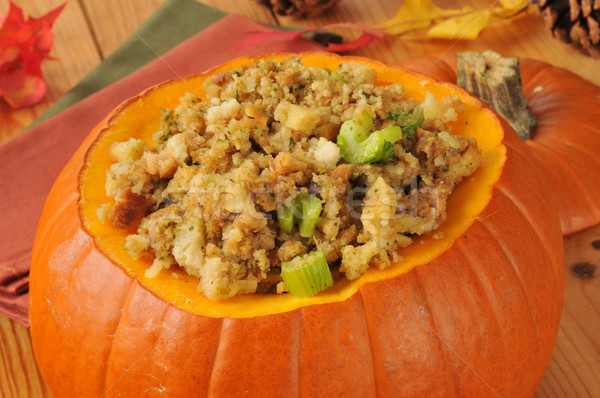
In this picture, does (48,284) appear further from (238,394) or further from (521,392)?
(521,392)

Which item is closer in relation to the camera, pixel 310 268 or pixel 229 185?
pixel 310 268

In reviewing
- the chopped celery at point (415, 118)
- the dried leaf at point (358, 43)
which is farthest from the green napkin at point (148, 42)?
the chopped celery at point (415, 118)

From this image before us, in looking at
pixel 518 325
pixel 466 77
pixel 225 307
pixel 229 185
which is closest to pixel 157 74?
pixel 466 77

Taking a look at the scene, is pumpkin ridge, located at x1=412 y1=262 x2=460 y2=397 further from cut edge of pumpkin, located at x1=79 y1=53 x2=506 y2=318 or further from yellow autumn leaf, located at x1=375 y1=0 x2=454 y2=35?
yellow autumn leaf, located at x1=375 y1=0 x2=454 y2=35

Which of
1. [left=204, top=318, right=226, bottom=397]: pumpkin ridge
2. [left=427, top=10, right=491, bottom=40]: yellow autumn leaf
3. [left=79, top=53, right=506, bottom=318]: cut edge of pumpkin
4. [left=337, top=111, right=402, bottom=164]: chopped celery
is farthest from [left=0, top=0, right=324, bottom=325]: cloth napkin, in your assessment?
[left=337, top=111, right=402, bottom=164]: chopped celery

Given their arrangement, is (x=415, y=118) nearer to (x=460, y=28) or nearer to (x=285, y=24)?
(x=460, y=28)

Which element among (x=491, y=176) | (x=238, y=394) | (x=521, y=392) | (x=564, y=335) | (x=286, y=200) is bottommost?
(x=564, y=335)

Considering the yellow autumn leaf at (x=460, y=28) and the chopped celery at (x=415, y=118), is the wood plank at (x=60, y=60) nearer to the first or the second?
the yellow autumn leaf at (x=460, y=28)
